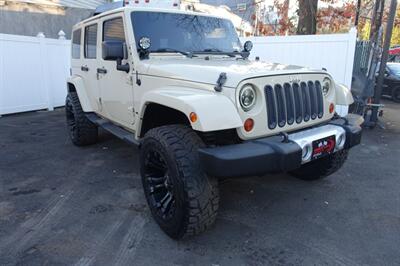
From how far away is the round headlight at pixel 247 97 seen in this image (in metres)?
2.77

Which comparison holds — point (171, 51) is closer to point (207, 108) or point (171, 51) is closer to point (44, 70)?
point (207, 108)

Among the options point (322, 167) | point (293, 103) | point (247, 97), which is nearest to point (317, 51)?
point (322, 167)

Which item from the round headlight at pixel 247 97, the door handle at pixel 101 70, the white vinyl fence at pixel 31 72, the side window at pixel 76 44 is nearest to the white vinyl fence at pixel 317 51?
the side window at pixel 76 44

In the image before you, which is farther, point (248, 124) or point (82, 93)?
point (82, 93)

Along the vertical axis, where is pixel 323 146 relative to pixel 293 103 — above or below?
below

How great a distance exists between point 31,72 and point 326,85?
7685 millimetres

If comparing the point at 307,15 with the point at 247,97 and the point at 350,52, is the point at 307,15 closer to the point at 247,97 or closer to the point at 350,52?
the point at 350,52

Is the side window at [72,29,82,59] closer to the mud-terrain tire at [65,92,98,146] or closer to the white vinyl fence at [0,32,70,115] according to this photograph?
the mud-terrain tire at [65,92,98,146]

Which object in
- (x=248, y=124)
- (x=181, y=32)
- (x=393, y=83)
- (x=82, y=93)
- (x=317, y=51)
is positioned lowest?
(x=393, y=83)

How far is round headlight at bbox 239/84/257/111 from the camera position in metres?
2.77

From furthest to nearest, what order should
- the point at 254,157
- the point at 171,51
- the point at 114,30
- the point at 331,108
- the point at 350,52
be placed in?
the point at 350,52
the point at 114,30
the point at 171,51
the point at 331,108
the point at 254,157

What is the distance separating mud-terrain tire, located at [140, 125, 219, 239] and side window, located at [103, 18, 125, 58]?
157 centimetres

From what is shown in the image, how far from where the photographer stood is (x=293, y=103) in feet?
10.1

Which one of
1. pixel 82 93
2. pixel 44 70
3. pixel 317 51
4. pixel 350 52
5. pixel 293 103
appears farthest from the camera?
pixel 44 70
